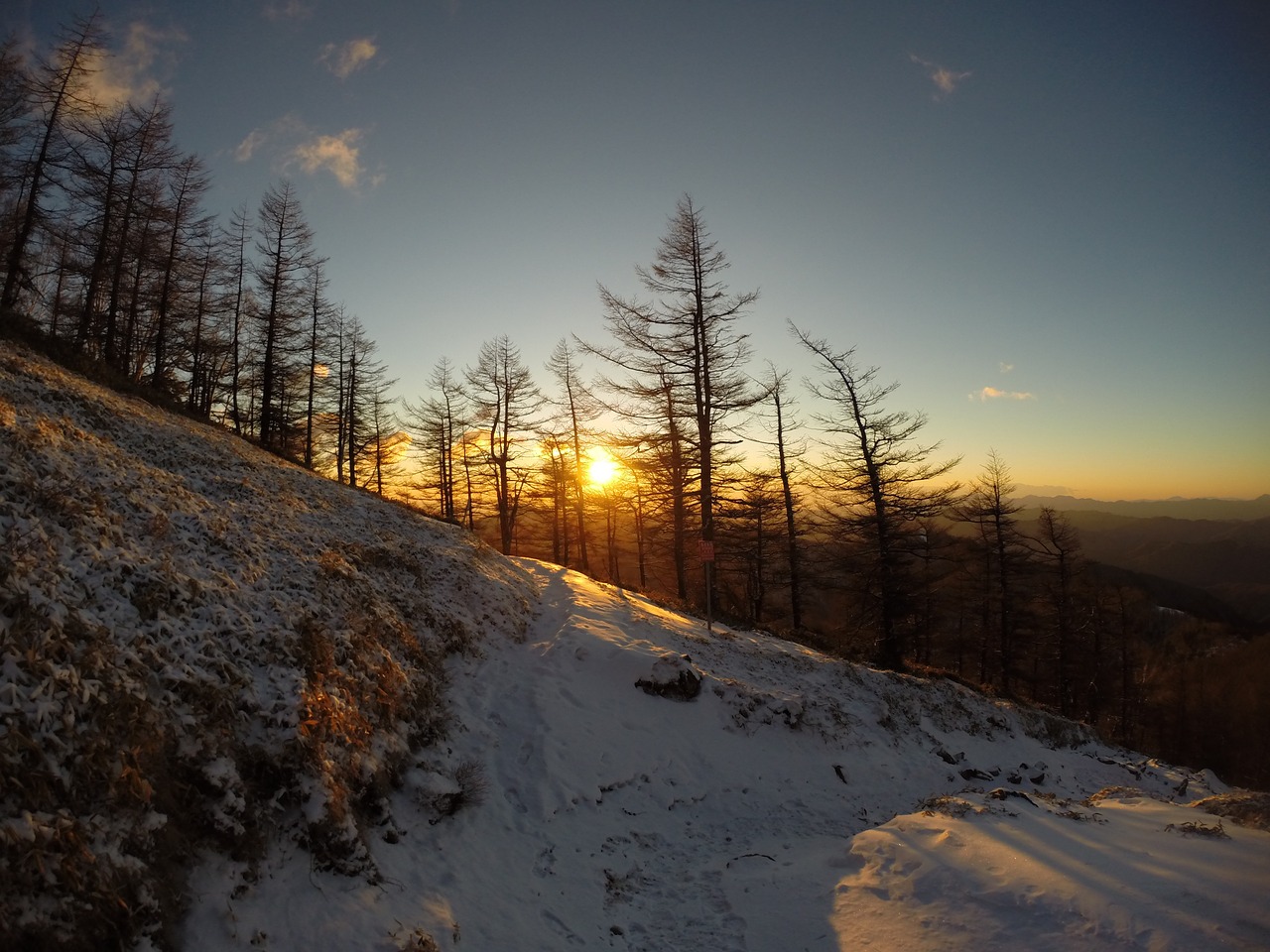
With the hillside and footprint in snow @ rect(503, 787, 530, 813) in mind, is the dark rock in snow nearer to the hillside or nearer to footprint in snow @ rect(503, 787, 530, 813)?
the hillside

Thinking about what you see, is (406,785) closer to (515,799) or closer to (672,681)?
(515,799)

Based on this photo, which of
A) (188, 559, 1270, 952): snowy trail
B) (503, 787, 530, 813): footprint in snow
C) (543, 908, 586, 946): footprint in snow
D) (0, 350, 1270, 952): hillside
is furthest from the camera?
(503, 787, 530, 813): footprint in snow

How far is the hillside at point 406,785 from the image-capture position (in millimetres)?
4176

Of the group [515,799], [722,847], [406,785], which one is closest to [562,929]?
[515,799]

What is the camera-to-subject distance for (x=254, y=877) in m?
4.46

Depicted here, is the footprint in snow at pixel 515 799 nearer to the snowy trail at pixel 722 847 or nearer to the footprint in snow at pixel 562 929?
the snowy trail at pixel 722 847

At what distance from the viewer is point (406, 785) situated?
21.2ft

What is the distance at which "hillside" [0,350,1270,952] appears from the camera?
4.18 metres

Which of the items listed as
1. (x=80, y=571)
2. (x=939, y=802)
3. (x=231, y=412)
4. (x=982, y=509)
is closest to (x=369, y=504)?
(x=80, y=571)

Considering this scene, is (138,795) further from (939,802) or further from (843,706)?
(843,706)

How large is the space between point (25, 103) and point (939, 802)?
1263 inches

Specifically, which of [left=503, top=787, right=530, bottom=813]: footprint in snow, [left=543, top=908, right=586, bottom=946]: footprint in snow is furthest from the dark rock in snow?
[left=543, top=908, right=586, bottom=946]: footprint in snow

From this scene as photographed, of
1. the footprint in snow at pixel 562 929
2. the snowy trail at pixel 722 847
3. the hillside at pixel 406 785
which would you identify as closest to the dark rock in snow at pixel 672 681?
the hillside at pixel 406 785

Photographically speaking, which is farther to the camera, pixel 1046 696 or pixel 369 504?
pixel 1046 696
